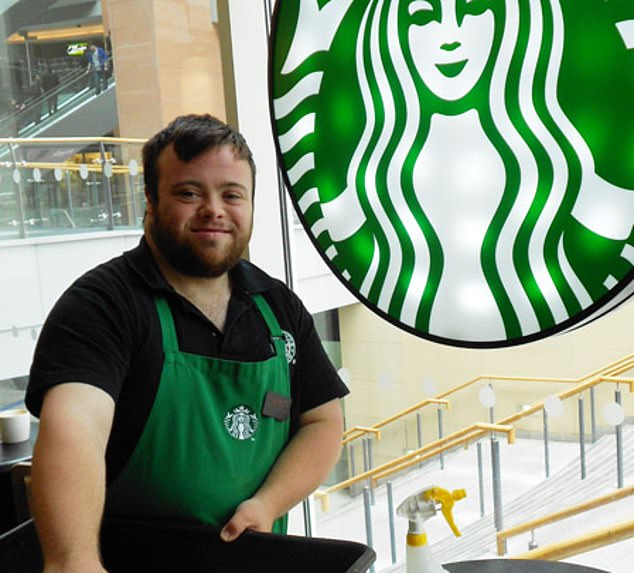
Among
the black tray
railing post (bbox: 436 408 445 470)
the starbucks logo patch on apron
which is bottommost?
railing post (bbox: 436 408 445 470)

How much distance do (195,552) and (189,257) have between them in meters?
0.53

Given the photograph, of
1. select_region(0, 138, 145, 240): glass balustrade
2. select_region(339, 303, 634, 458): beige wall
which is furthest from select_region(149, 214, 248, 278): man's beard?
select_region(0, 138, 145, 240): glass balustrade

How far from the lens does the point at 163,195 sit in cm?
148

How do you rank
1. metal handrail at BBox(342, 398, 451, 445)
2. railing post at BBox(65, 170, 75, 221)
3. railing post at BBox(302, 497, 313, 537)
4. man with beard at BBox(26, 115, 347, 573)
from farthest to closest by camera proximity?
railing post at BBox(65, 170, 75, 221), railing post at BBox(302, 497, 313, 537), metal handrail at BBox(342, 398, 451, 445), man with beard at BBox(26, 115, 347, 573)

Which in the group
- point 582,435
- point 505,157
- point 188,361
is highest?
point 505,157

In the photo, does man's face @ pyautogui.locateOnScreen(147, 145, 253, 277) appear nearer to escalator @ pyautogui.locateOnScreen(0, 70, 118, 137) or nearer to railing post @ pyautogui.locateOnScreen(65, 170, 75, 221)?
escalator @ pyautogui.locateOnScreen(0, 70, 118, 137)

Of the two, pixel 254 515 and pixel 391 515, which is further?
pixel 391 515

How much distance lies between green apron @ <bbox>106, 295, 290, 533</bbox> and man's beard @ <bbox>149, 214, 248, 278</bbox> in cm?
8

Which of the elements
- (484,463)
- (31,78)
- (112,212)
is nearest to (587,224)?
(484,463)

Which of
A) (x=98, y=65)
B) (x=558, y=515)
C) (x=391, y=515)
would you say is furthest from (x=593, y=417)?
(x=98, y=65)

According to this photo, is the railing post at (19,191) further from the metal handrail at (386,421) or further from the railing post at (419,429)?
the railing post at (419,429)

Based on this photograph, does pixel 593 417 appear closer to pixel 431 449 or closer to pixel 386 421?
pixel 431 449

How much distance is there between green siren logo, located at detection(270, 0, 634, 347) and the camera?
1.23 meters

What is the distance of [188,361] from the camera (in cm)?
142
